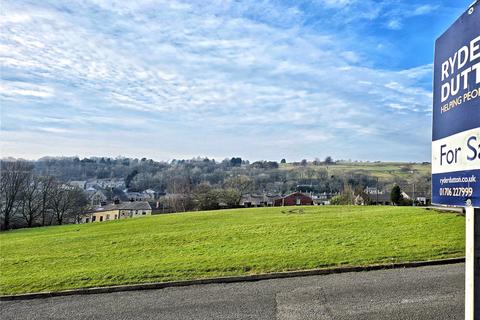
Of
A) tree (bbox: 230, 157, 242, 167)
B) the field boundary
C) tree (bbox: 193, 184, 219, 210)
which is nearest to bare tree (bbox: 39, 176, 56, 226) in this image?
tree (bbox: 193, 184, 219, 210)

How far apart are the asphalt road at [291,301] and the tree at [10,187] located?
5038cm

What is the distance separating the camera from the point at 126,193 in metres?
114

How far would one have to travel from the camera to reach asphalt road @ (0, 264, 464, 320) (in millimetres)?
5832

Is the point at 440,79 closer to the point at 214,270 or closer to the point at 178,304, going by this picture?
the point at 178,304

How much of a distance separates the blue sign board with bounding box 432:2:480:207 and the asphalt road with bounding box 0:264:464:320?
13.5 ft

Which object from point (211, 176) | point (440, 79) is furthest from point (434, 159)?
point (211, 176)

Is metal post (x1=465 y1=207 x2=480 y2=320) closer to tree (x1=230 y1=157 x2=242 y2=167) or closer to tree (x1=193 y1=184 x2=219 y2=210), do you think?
tree (x1=193 y1=184 x2=219 y2=210)

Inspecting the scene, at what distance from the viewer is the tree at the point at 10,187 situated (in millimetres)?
49812

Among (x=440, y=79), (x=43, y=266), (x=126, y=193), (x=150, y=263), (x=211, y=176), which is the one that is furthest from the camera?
(x=126, y=193)

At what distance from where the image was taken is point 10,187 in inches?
2024

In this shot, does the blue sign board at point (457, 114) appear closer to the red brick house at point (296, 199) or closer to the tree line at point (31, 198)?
the tree line at point (31, 198)

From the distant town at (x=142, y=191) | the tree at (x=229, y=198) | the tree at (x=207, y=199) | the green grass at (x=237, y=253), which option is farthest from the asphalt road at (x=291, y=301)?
the tree at (x=229, y=198)

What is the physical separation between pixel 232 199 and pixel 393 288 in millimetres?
49230

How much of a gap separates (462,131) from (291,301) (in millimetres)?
5257
